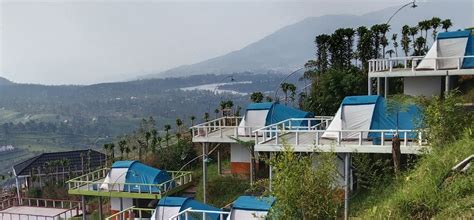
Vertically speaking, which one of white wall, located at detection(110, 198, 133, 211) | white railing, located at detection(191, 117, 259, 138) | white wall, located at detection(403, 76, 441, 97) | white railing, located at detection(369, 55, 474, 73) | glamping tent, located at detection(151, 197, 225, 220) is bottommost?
white wall, located at detection(110, 198, 133, 211)

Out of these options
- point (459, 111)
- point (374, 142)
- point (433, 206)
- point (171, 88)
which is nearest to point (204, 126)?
point (374, 142)

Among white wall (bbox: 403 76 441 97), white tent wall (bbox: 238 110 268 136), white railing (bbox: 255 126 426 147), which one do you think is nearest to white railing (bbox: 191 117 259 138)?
white tent wall (bbox: 238 110 268 136)

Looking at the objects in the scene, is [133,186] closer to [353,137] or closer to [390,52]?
[353,137]

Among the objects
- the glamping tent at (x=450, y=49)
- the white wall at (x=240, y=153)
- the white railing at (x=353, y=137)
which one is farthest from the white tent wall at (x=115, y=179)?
the glamping tent at (x=450, y=49)

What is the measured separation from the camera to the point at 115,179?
65.2 ft

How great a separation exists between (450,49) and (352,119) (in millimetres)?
7061

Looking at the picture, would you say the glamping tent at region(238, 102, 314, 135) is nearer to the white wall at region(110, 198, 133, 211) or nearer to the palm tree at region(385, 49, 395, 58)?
the white wall at region(110, 198, 133, 211)

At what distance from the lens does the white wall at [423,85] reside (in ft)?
63.2

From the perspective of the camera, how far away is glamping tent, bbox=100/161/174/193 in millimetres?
19375

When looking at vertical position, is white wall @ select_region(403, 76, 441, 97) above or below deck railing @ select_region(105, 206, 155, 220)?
above

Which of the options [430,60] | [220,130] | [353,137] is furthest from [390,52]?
[353,137]

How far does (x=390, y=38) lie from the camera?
33.2m

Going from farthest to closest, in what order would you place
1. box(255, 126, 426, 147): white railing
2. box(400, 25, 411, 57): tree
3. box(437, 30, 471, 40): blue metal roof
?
box(400, 25, 411, 57): tree < box(437, 30, 471, 40): blue metal roof < box(255, 126, 426, 147): white railing

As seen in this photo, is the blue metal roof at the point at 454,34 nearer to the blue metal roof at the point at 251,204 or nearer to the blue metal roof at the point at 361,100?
the blue metal roof at the point at 361,100
